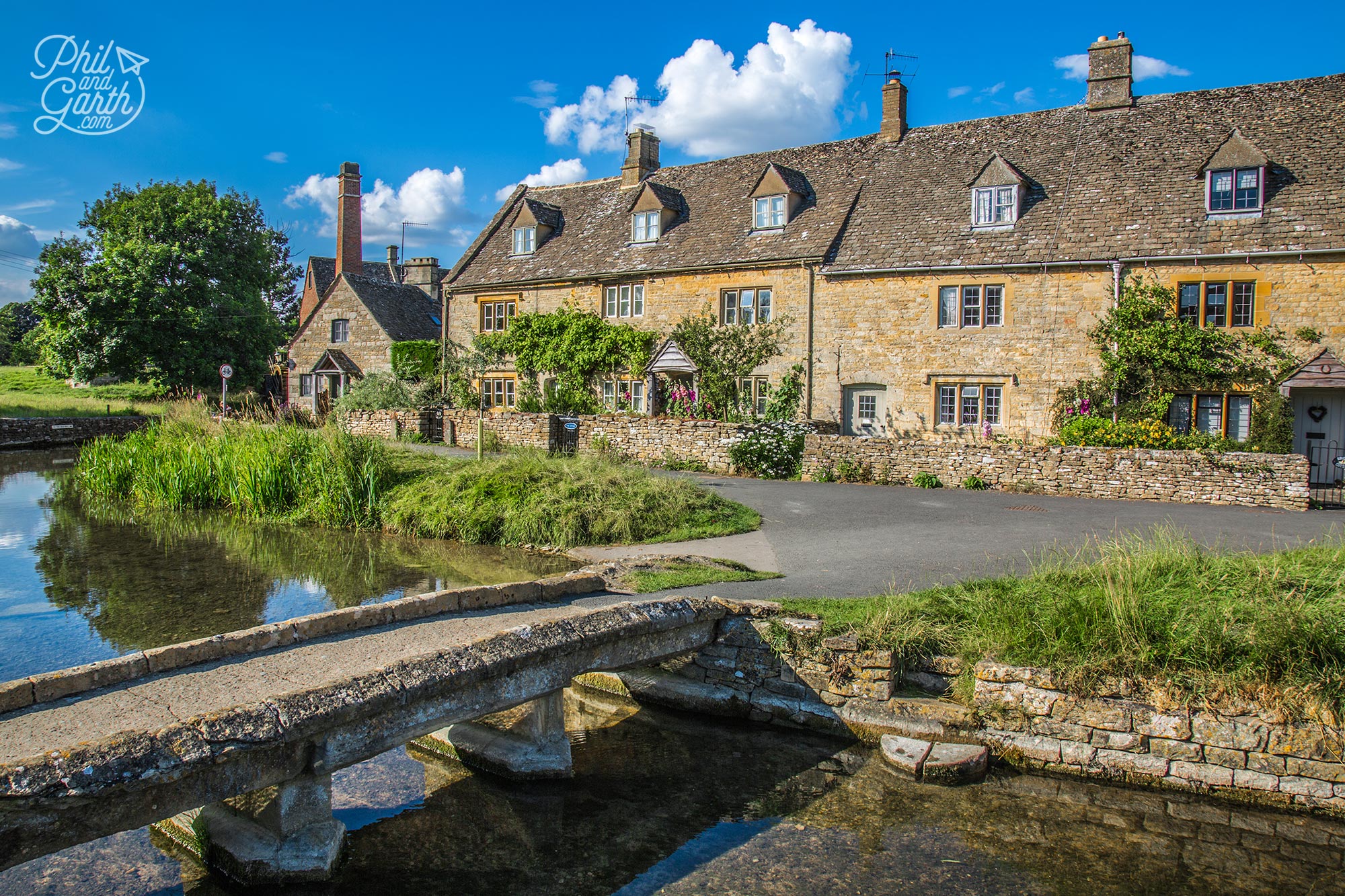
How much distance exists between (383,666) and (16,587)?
29.5ft

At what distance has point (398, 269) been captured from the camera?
59.4 meters

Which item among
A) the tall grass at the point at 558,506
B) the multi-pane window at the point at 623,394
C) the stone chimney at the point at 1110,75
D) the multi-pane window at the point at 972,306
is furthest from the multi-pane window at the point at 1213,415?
the multi-pane window at the point at 623,394

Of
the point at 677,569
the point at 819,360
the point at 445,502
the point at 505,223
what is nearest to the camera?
the point at 677,569

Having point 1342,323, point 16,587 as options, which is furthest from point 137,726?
point 1342,323

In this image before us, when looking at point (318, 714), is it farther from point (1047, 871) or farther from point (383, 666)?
point (1047, 871)

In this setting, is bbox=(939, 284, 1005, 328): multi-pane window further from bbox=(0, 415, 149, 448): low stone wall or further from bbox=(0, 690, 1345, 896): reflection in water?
bbox=(0, 415, 149, 448): low stone wall

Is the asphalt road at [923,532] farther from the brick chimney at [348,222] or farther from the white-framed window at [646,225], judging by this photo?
the brick chimney at [348,222]

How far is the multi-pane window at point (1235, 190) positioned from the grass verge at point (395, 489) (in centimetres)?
1559

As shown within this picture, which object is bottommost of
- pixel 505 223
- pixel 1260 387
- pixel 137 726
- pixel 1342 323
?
pixel 137 726

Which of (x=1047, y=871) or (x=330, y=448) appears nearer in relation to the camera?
(x=1047, y=871)

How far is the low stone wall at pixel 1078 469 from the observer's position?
1669 cm

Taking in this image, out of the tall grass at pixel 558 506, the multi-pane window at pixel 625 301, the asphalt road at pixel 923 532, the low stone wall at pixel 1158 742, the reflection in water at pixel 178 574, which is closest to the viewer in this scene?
the low stone wall at pixel 1158 742

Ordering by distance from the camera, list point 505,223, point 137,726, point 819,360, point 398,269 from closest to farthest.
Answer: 1. point 137,726
2. point 819,360
3. point 505,223
4. point 398,269

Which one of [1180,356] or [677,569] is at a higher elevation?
[1180,356]
